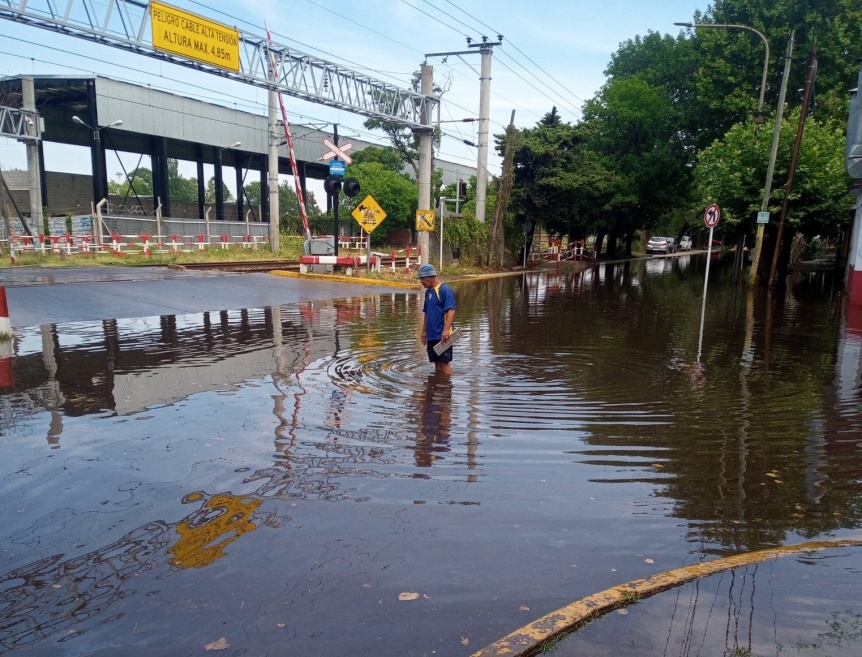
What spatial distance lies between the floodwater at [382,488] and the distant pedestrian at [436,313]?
47 centimetres

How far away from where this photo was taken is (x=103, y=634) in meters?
3.15

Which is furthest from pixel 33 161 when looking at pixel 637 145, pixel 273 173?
pixel 637 145

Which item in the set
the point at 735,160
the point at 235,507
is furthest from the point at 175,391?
the point at 735,160

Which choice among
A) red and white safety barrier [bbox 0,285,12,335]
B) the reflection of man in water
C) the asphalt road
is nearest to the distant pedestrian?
the reflection of man in water

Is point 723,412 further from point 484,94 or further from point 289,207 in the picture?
point 289,207

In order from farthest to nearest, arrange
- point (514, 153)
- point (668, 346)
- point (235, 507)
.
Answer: point (514, 153), point (668, 346), point (235, 507)

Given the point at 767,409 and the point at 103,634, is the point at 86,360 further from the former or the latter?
the point at 767,409

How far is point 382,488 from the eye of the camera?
496 cm

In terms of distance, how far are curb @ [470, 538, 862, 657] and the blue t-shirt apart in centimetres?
530

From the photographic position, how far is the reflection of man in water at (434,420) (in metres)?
5.80

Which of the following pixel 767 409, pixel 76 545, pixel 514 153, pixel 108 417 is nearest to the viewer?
pixel 76 545

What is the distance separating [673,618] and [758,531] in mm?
1449

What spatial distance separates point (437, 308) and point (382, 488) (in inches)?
161

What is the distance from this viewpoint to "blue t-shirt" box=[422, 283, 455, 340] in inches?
343
